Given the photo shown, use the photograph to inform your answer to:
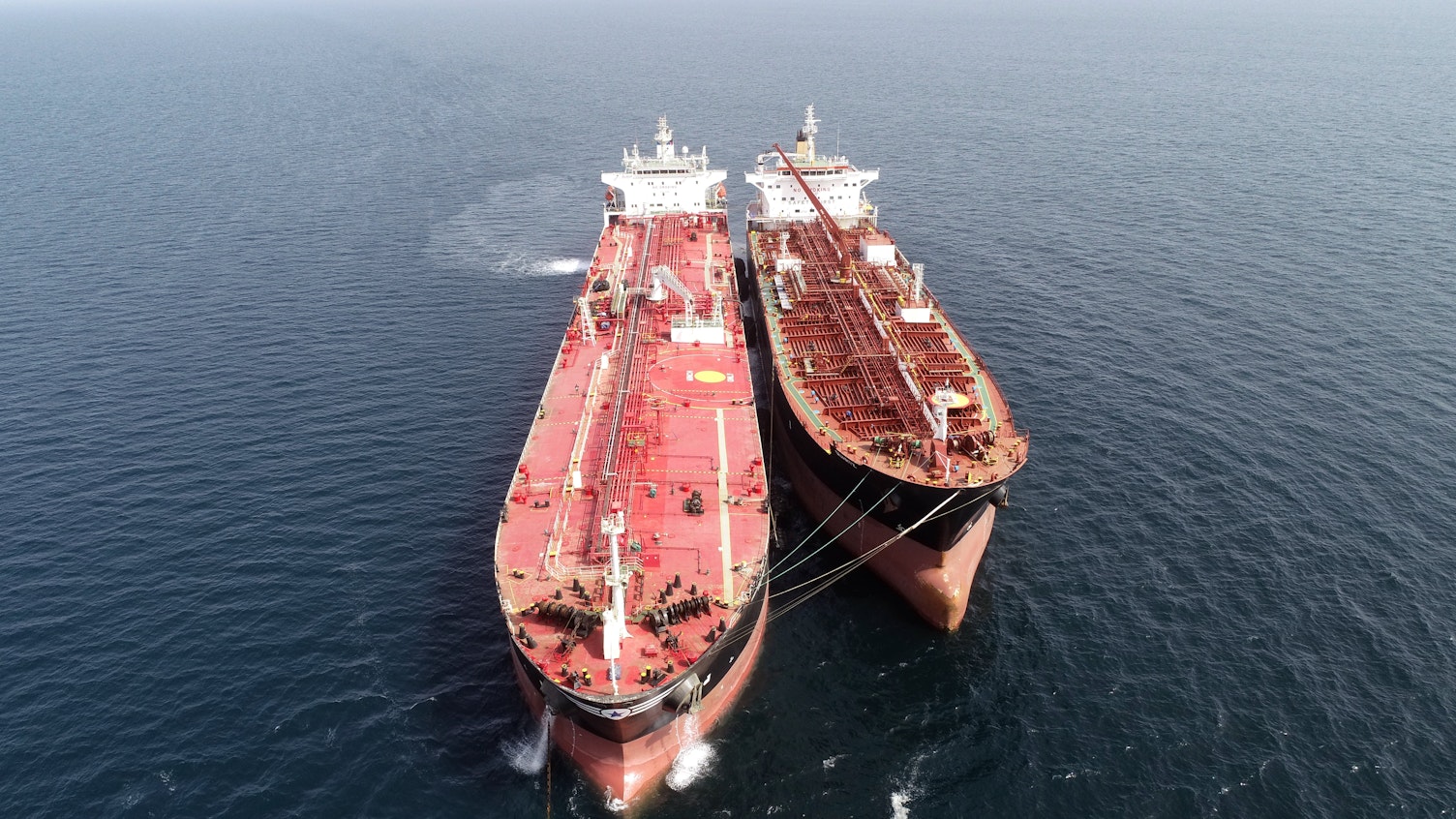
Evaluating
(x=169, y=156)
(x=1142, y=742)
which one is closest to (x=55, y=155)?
(x=169, y=156)

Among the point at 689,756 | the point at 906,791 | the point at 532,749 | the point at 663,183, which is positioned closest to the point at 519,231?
the point at 663,183

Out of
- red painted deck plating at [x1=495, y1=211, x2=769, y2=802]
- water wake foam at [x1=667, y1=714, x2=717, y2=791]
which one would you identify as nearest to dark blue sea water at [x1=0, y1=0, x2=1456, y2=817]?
water wake foam at [x1=667, y1=714, x2=717, y2=791]

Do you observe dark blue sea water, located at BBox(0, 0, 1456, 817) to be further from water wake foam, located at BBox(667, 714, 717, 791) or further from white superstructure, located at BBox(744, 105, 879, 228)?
white superstructure, located at BBox(744, 105, 879, 228)

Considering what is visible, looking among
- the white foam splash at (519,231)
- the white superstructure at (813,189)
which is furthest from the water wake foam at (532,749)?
the white superstructure at (813,189)

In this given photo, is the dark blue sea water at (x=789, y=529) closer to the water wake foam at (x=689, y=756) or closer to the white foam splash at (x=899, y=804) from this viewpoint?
the white foam splash at (x=899, y=804)

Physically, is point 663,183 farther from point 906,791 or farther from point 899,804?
point 899,804
